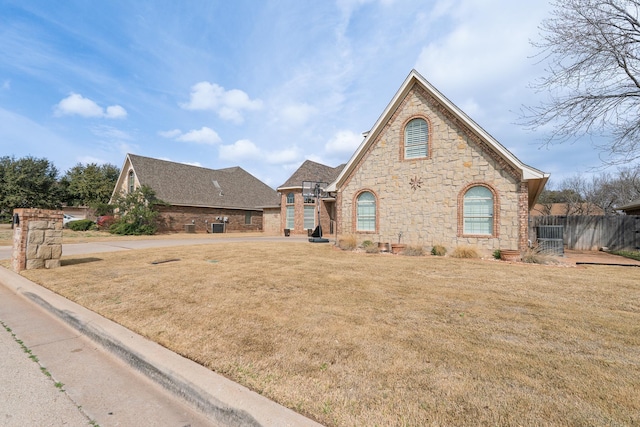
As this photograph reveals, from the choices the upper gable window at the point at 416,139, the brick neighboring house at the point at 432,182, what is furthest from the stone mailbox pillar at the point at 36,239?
the upper gable window at the point at 416,139

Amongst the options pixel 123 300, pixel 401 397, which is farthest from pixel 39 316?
pixel 401 397

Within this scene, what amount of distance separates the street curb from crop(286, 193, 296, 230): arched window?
2333 cm

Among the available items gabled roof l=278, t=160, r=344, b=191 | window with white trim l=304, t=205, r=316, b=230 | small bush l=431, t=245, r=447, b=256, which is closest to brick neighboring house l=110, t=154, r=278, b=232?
gabled roof l=278, t=160, r=344, b=191

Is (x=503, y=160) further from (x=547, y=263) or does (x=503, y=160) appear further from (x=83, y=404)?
(x=83, y=404)

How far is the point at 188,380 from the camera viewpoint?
2840mm

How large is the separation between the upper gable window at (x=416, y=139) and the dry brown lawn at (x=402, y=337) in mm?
6995

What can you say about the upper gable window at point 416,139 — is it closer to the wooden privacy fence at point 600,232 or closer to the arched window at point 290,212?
the wooden privacy fence at point 600,232

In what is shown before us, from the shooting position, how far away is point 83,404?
272cm

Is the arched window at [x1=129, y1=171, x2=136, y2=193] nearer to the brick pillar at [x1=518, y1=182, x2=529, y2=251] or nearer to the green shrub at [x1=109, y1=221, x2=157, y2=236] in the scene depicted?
the green shrub at [x1=109, y1=221, x2=157, y2=236]

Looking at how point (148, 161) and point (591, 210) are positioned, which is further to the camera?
point (591, 210)

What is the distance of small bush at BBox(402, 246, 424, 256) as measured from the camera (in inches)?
497

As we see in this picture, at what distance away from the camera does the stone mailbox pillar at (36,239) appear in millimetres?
8445

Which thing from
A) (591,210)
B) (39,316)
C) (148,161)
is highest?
(148,161)

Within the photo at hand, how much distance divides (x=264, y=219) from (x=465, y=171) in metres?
24.7
